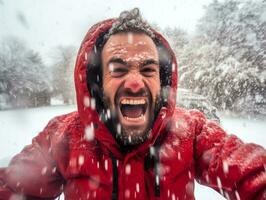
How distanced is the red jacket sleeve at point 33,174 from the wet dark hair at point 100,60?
32cm

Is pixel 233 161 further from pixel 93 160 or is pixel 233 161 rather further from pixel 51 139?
pixel 51 139

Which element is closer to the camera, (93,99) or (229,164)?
(229,164)

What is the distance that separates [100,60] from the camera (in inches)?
72.7

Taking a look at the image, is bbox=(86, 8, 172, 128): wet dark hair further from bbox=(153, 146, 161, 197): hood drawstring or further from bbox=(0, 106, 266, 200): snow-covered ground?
bbox=(0, 106, 266, 200): snow-covered ground

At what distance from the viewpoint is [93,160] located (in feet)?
5.15

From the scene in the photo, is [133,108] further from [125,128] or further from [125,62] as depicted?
[125,62]

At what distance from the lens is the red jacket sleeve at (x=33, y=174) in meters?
1.58

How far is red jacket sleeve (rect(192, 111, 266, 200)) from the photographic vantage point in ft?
4.49

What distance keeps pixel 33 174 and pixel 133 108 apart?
0.60 meters

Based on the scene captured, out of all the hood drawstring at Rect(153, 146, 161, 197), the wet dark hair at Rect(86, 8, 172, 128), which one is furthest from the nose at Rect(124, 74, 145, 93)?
the hood drawstring at Rect(153, 146, 161, 197)

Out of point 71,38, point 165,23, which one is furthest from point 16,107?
point 71,38

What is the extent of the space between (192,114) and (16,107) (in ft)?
28.7

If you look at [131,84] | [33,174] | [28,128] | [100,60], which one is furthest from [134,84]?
[28,128]

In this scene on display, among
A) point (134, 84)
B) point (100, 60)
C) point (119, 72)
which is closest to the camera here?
point (134, 84)
